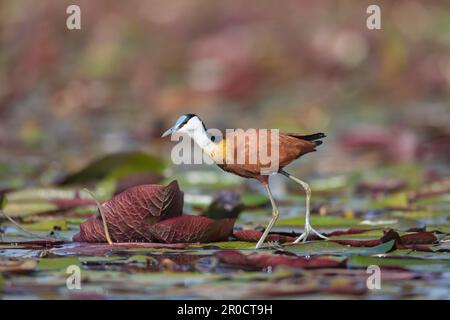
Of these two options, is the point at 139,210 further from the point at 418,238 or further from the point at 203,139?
the point at 418,238

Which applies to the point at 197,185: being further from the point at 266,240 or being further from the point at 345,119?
the point at 345,119

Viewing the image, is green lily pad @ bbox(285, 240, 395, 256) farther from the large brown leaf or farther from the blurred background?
the blurred background

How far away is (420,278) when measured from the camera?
3.46m

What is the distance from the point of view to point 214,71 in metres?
10.8

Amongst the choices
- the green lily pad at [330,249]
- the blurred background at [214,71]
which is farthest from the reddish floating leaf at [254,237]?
the blurred background at [214,71]

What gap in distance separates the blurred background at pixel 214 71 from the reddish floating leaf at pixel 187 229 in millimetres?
3968

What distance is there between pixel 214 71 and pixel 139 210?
6.89 meters

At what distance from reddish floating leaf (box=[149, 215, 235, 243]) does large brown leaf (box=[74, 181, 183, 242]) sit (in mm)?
41

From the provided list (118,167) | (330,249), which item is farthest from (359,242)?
(118,167)

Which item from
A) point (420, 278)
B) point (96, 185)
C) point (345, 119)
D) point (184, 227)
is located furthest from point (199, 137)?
point (345, 119)

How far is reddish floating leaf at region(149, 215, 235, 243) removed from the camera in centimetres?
397

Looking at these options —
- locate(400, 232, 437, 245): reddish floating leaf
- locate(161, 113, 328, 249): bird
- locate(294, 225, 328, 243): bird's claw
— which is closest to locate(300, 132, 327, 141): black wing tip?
locate(161, 113, 328, 249): bird

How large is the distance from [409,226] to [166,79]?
6665 mm

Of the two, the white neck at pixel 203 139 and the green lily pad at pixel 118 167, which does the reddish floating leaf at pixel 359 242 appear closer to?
the white neck at pixel 203 139
